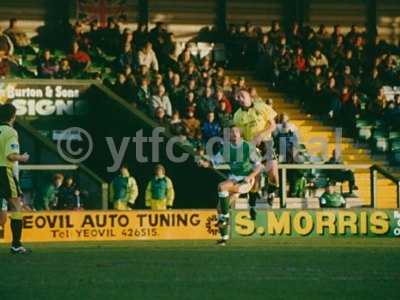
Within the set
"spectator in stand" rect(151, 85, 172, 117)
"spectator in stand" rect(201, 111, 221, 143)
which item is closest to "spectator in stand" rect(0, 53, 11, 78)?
"spectator in stand" rect(151, 85, 172, 117)

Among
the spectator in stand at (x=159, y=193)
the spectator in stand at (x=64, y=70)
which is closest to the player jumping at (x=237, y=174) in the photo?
the spectator in stand at (x=159, y=193)

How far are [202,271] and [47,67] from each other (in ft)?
38.7

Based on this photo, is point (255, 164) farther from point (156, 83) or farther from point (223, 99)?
point (156, 83)

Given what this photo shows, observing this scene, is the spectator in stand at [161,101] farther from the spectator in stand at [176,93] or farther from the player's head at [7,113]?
the player's head at [7,113]

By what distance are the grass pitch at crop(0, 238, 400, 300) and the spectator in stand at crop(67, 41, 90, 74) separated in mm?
7039

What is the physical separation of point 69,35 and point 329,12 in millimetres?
8472

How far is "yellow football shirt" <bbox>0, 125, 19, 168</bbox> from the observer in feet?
53.0

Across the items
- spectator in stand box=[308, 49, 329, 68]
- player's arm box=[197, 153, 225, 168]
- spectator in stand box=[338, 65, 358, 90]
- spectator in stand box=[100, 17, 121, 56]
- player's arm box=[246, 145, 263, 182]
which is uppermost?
spectator in stand box=[100, 17, 121, 56]

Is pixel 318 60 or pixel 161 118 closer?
pixel 161 118

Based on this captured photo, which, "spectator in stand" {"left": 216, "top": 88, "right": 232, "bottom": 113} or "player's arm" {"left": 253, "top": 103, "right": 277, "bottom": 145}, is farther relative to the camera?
"spectator in stand" {"left": 216, "top": 88, "right": 232, "bottom": 113}

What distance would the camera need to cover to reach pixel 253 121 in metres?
19.5

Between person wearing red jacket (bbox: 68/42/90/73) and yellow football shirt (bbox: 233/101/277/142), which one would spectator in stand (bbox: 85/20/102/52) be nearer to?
person wearing red jacket (bbox: 68/42/90/73)

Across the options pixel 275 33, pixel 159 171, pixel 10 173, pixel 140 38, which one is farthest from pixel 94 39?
pixel 10 173

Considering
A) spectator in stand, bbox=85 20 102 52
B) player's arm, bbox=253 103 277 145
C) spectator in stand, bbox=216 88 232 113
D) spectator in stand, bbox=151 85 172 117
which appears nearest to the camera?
player's arm, bbox=253 103 277 145
